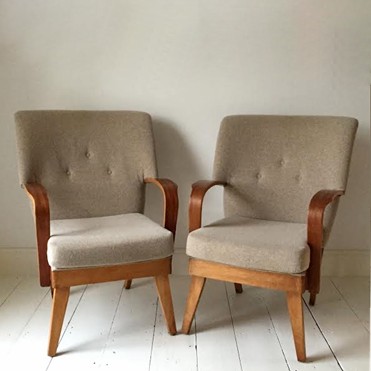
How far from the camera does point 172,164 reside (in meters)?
2.67

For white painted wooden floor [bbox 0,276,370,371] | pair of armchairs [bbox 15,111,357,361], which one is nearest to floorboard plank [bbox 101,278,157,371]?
white painted wooden floor [bbox 0,276,370,371]

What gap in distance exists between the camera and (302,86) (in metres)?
2.57

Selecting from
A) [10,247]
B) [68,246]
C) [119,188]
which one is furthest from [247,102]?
[10,247]

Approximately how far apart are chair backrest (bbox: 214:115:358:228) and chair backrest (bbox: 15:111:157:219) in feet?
1.28

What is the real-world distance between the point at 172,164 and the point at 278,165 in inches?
23.2

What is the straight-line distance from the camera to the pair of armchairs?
75.4 inches

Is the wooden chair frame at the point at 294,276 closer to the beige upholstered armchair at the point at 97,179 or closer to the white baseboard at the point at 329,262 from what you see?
the beige upholstered armchair at the point at 97,179

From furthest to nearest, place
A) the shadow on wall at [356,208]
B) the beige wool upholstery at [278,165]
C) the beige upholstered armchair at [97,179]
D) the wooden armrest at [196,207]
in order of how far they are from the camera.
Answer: the shadow on wall at [356,208] → the beige wool upholstery at [278,165] → the wooden armrest at [196,207] → the beige upholstered armchair at [97,179]

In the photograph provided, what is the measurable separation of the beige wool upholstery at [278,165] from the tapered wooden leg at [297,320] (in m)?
0.35

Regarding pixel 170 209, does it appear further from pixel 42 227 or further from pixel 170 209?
pixel 42 227

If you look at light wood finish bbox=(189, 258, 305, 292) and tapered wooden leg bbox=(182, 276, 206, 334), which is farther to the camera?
tapered wooden leg bbox=(182, 276, 206, 334)

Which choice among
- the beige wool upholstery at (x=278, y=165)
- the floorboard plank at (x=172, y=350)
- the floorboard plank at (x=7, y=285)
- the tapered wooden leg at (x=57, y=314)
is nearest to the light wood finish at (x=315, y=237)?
the beige wool upholstery at (x=278, y=165)

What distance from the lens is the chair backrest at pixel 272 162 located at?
2330 mm

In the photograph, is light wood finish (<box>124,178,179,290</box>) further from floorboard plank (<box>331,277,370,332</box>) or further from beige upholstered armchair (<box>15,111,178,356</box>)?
floorboard plank (<box>331,277,370,332</box>)
